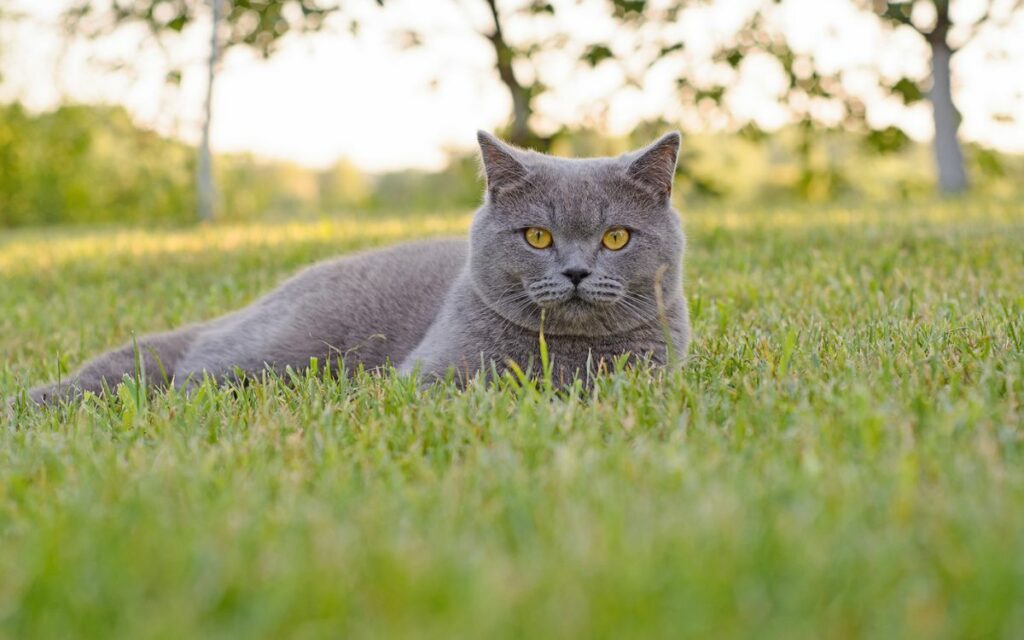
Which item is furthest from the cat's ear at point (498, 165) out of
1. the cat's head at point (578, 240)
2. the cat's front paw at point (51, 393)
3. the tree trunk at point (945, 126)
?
the tree trunk at point (945, 126)

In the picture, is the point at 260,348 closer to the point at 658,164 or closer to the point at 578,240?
the point at 578,240

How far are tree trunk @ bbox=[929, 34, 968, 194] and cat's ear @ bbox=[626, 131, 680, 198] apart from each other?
8327 millimetres

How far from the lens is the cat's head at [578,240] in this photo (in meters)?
2.34

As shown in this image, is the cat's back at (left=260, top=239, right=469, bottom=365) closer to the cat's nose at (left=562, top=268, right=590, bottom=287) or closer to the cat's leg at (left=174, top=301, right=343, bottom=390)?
the cat's leg at (left=174, top=301, right=343, bottom=390)

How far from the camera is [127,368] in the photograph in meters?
2.82

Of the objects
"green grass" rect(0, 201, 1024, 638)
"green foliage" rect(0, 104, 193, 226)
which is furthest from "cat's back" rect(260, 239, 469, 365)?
"green foliage" rect(0, 104, 193, 226)

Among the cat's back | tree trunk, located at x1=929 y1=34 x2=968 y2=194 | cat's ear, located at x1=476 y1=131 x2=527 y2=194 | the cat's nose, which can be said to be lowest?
the cat's back

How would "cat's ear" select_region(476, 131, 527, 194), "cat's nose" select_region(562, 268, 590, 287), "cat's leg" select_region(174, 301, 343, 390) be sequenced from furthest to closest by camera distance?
"cat's leg" select_region(174, 301, 343, 390), "cat's ear" select_region(476, 131, 527, 194), "cat's nose" select_region(562, 268, 590, 287)

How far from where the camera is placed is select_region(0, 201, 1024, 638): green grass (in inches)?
40.6

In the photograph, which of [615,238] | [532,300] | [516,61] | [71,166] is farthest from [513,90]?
[532,300]

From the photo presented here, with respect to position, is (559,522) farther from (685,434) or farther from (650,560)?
(685,434)

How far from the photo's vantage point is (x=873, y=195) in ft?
37.0

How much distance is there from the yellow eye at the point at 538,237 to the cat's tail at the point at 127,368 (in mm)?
1072

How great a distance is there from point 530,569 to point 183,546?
1.48 ft
